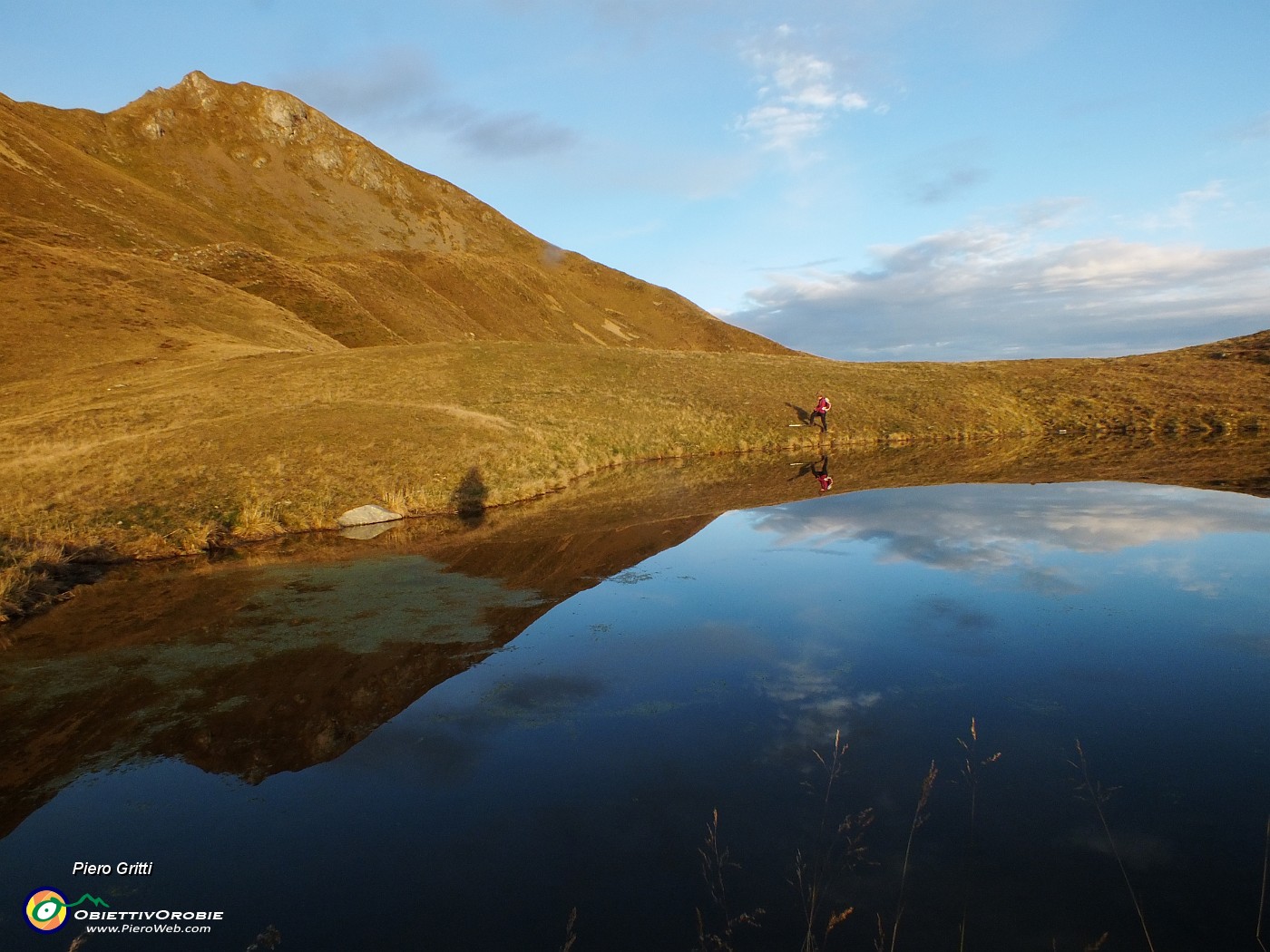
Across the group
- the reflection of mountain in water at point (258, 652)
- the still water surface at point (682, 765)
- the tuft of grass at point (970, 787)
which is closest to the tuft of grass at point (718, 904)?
the still water surface at point (682, 765)

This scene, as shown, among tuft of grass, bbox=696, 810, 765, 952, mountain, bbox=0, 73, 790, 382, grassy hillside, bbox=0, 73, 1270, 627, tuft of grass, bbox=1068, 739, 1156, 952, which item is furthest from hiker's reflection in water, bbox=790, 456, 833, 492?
mountain, bbox=0, 73, 790, 382

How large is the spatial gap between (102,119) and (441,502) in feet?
670

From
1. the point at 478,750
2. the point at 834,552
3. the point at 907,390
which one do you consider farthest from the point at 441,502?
the point at 907,390

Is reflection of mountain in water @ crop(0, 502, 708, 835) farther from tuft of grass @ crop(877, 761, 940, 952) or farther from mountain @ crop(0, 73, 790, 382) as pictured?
mountain @ crop(0, 73, 790, 382)

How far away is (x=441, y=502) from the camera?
2678cm

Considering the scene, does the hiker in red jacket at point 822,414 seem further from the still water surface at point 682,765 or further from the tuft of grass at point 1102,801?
the tuft of grass at point 1102,801

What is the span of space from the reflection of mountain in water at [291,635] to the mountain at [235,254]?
4303cm

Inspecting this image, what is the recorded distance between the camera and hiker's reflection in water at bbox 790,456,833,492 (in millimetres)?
29087

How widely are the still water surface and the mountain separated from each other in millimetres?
51601

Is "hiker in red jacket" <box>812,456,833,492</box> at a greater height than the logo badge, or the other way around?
"hiker in red jacket" <box>812,456,833,492</box>

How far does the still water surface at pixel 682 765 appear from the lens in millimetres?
6062

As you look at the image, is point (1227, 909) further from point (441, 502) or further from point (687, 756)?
point (441, 502)

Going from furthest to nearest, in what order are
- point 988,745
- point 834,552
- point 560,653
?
point 834,552 < point 560,653 < point 988,745

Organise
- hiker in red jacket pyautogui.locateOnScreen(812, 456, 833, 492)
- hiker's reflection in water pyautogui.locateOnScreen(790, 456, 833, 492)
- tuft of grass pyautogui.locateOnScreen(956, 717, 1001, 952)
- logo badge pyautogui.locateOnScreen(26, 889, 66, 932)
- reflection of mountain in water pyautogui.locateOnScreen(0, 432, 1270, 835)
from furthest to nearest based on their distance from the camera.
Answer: hiker's reflection in water pyautogui.locateOnScreen(790, 456, 833, 492)
hiker in red jacket pyautogui.locateOnScreen(812, 456, 833, 492)
reflection of mountain in water pyautogui.locateOnScreen(0, 432, 1270, 835)
logo badge pyautogui.locateOnScreen(26, 889, 66, 932)
tuft of grass pyautogui.locateOnScreen(956, 717, 1001, 952)
